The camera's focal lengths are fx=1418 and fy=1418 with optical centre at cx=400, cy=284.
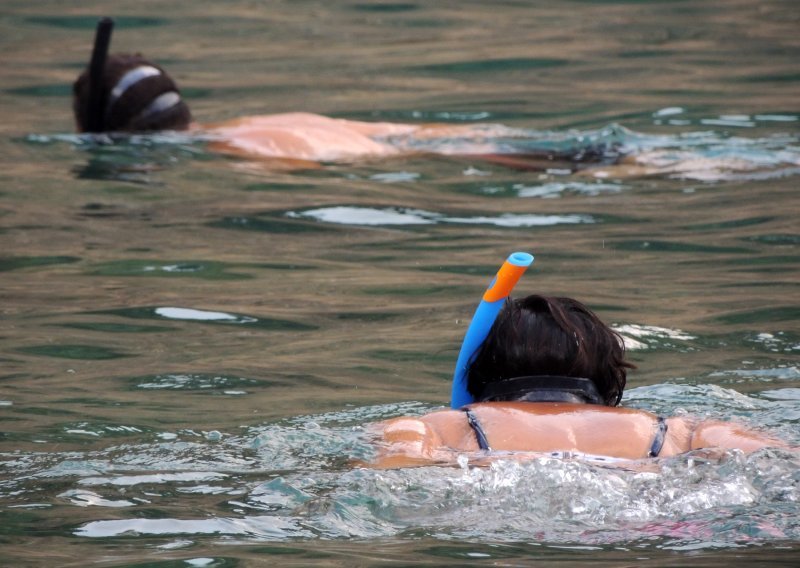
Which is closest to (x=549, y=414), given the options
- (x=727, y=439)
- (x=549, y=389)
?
(x=549, y=389)

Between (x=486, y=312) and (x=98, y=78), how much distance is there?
4.91 metres

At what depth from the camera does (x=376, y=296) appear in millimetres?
6066

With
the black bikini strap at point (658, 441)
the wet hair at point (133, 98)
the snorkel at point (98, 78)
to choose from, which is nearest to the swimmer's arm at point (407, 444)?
the black bikini strap at point (658, 441)

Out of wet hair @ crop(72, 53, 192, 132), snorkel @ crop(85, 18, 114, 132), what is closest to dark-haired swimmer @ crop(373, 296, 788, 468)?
snorkel @ crop(85, 18, 114, 132)

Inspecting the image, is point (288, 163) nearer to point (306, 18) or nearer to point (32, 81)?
point (32, 81)

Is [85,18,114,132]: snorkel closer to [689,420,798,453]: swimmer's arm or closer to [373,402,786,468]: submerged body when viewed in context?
[373,402,786,468]: submerged body

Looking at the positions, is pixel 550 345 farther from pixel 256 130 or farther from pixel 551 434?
pixel 256 130

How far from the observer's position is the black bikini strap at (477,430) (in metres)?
3.50

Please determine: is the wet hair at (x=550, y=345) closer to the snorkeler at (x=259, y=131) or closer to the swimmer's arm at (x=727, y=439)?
the swimmer's arm at (x=727, y=439)

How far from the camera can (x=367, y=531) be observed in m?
3.26

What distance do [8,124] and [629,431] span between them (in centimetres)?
718


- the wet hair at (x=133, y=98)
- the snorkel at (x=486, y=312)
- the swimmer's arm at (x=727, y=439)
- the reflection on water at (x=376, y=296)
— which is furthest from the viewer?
the wet hair at (x=133, y=98)

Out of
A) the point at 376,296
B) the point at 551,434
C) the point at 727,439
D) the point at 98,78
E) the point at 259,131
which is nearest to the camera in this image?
the point at 551,434

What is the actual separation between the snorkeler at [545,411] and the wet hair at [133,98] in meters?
4.85
